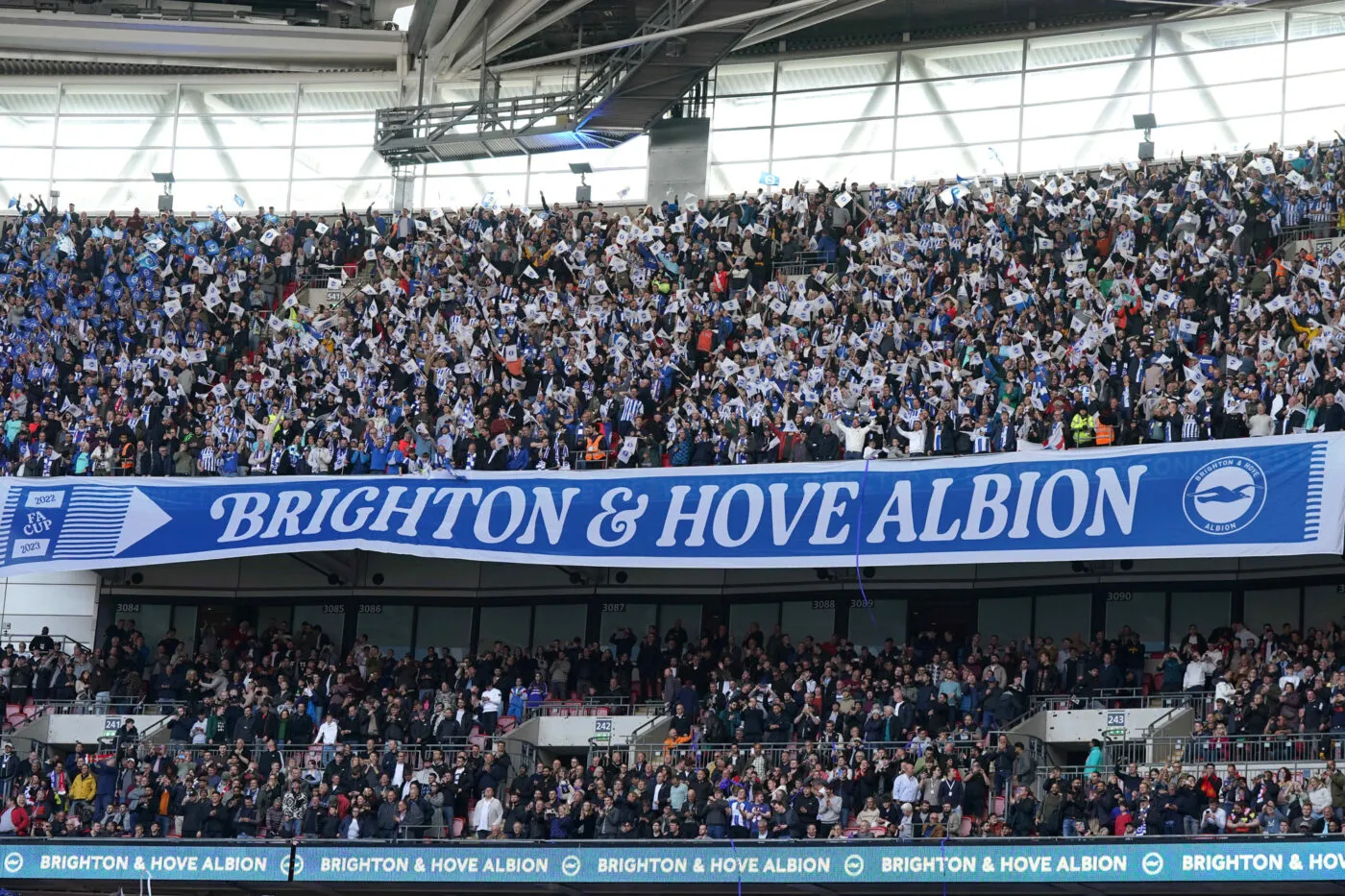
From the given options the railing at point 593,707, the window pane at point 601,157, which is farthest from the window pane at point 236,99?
the railing at point 593,707

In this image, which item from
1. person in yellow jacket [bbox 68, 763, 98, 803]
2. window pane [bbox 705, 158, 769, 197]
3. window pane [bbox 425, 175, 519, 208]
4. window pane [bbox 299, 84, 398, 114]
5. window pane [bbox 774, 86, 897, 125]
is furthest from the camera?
window pane [bbox 299, 84, 398, 114]

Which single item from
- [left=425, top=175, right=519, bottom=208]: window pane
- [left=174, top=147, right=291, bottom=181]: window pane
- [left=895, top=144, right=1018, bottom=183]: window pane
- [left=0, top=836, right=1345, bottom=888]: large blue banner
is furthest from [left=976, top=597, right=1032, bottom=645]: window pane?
[left=174, top=147, right=291, bottom=181]: window pane

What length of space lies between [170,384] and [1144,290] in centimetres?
1853

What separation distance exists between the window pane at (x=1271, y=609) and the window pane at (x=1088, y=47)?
14488 mm

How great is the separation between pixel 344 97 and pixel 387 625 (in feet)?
52.0

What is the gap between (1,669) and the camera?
126 ft

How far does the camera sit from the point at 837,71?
47.6 meters

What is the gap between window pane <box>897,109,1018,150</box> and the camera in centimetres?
4559

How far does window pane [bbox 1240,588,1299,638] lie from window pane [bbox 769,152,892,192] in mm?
14724

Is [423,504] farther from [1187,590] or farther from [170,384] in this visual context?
[1187,590]

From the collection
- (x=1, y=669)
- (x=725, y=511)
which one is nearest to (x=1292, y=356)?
(x=725, y=511)

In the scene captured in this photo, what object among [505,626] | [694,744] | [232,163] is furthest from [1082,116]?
[232,163]

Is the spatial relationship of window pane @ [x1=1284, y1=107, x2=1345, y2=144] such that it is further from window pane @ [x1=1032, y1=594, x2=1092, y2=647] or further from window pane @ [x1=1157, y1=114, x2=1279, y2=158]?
window pane @ [x1=1032, y1=594, x2=1092, y2=647]

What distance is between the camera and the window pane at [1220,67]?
1704 inches
